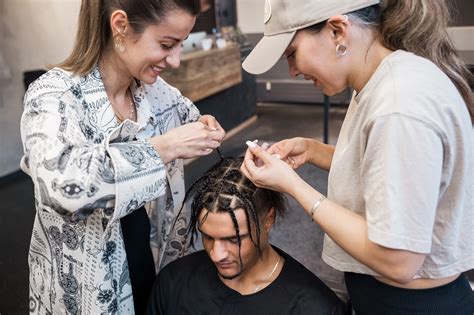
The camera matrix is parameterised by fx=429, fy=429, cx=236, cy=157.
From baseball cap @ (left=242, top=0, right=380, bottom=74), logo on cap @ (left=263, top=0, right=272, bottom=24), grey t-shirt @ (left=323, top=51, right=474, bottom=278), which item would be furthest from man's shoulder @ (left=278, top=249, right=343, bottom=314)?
logo on cap @ (left=263, top=0, right=272, bottom=24)

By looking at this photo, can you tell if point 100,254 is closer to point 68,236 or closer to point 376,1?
point 68,236

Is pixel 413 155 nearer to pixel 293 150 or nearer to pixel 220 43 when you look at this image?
pixel 293 150

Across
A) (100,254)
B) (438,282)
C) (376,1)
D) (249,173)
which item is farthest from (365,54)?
(100,254)

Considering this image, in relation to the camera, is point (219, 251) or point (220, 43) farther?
point (220, 43)

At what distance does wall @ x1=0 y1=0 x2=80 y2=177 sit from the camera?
3.54m

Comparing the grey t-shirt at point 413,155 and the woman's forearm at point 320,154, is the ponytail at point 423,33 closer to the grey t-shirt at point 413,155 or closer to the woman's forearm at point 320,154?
the grey t-shirt at point 413,155

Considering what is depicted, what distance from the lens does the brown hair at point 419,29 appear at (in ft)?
2.69

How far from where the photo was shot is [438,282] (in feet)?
2.88

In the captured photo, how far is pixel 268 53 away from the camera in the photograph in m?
0.93

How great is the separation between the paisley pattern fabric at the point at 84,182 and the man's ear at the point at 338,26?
0.46 metres

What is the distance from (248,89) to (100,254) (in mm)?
4434

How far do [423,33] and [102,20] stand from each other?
74 cm

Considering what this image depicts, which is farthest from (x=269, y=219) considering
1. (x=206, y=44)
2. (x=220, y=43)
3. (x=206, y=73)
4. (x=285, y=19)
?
(x=220, y=43)

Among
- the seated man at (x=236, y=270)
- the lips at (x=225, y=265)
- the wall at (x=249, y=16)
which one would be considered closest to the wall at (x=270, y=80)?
the wall at (x=249, y=16)
